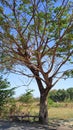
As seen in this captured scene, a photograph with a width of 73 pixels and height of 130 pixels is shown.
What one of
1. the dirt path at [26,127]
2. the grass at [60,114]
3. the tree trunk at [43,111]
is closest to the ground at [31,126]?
the dirt path at [26,127]

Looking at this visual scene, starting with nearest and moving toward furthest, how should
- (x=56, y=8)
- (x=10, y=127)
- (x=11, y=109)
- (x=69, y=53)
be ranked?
(x=10, y=127) → (x=56, y=8) → (x=69, y=53) → (x=11, y=109)

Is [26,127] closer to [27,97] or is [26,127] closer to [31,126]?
[31,126]

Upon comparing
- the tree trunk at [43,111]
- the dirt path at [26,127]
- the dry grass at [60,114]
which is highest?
the dry grass at [60,114]

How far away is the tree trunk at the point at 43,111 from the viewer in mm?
11844

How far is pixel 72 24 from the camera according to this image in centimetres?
1145

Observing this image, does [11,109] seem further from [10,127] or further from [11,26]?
[11,26]

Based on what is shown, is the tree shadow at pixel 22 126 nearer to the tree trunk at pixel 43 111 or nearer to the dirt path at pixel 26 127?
the dirt path at pixel 26 127

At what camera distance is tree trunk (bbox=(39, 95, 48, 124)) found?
1184cm

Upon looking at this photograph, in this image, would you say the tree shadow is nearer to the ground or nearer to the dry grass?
the ground

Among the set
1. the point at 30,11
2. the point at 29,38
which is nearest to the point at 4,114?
the point at 29,38

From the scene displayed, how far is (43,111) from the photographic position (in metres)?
12.0

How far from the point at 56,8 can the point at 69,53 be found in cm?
188

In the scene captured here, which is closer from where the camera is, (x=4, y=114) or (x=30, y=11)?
(x=30, y=11)

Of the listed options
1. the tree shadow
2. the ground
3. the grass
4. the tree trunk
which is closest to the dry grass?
the grass
